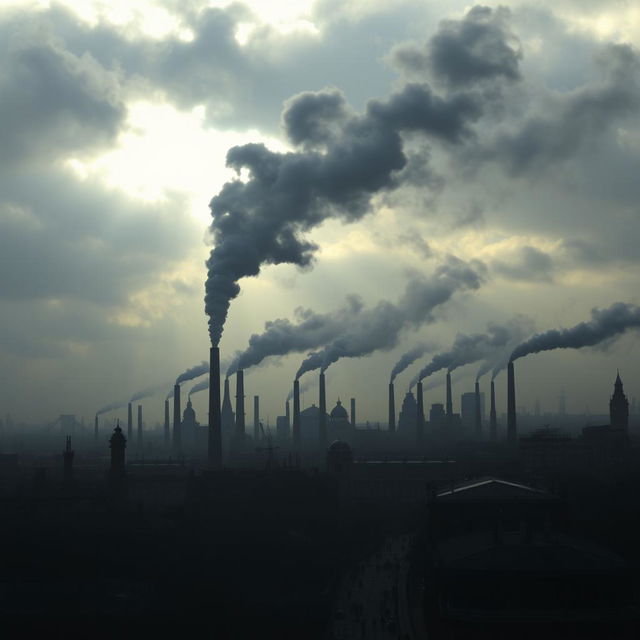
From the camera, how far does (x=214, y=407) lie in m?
90.4

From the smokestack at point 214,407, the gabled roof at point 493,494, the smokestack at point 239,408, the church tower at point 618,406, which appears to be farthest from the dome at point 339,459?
the church tower at point 618,406

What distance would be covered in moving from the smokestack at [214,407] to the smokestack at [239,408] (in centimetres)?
4328

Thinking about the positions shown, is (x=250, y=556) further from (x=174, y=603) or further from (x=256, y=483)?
A: (x=256, y=483)

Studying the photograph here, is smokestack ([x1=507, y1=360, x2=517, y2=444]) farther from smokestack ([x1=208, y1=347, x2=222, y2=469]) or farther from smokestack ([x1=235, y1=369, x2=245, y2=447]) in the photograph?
smokestack ([x1=208, y1=347, x2=222, y2=469])

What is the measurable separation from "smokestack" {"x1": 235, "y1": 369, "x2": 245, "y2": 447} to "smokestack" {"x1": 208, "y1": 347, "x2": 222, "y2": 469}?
4328cm

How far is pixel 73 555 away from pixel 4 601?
325 inches

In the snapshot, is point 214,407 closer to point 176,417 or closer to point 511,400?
point 511,400

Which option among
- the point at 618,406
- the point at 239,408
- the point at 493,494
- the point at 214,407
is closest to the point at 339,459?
the point at 214,407

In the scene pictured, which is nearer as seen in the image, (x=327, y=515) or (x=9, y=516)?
(x=9, y=516)

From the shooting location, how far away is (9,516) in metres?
71.6

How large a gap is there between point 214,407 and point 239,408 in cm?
5039

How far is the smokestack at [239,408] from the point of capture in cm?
13675

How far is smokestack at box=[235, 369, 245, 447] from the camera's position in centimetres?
13675

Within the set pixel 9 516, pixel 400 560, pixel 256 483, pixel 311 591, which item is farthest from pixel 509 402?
pixel 311 591
